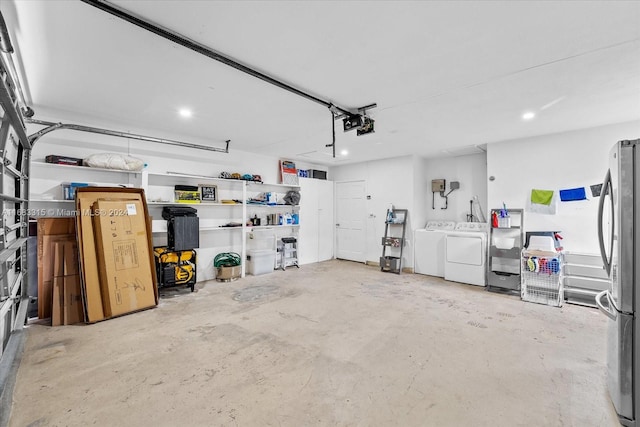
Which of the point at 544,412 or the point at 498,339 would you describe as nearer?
the point at 544,412

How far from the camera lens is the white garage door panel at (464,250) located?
16.0ft

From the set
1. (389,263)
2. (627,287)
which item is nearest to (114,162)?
(389,263)

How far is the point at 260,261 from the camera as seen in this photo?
5.68 m

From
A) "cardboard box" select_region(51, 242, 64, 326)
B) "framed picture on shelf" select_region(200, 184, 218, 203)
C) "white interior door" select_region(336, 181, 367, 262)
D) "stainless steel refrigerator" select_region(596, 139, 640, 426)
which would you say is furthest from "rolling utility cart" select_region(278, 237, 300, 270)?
"stainless steel refrigerator" select_region(596, 139, 640, 426)

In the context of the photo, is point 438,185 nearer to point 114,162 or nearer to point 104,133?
point 114,162

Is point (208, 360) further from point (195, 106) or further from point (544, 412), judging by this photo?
point (195, 106)

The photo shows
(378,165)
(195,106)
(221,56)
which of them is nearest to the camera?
(221,56)

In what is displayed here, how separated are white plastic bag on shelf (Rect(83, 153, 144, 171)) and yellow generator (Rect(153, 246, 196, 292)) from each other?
1.28 meters

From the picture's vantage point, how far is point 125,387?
2078 mm

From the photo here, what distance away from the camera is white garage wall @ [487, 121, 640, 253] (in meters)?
4.09

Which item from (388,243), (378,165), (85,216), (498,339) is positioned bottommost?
(498,339)

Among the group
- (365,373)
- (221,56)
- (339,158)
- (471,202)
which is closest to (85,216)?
(221,56)

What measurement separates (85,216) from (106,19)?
2.52 metres

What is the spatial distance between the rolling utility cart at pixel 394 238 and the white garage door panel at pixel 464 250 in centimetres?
109
